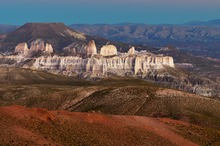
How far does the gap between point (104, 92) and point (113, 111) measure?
2029cm

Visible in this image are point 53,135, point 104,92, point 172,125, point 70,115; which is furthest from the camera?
point 104,92

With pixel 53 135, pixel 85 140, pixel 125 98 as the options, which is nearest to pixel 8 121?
pixel 53 135

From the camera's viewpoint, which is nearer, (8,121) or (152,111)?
(8,121)

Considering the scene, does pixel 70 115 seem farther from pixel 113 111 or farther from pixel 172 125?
pixel 113 111

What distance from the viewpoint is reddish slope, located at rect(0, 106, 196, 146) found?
51.1 m

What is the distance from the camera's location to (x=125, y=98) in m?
115

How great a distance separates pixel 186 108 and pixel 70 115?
4631 centimetres

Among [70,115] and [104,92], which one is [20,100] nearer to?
[104,92]

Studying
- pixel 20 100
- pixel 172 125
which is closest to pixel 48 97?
pixel 20 100

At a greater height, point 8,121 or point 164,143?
point 8,121

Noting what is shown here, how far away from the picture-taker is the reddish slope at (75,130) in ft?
168

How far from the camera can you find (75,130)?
5703 cm

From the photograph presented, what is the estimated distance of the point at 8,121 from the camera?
177 feet

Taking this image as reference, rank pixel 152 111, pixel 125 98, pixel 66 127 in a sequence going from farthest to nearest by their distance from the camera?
pixel 125 98 < pixel 152 111 < pixel 66 127
